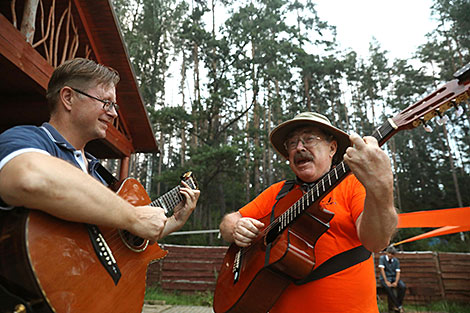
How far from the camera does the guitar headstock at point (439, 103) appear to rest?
4.84 feet

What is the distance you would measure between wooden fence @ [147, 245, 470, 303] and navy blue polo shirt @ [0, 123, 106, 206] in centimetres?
1101

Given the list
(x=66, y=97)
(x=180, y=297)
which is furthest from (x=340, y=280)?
(x=180, y=297)

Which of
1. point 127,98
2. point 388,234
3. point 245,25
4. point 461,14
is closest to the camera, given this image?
point 388,234

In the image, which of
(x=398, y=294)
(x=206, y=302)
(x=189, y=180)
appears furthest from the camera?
(x=206, y=302)

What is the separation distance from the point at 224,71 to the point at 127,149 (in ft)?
43.7

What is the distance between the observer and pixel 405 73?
105 ft

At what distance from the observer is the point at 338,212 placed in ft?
6.22

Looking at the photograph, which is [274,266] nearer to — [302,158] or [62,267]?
[302,158]

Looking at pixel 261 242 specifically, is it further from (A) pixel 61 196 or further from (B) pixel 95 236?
(A) pixel 61 196

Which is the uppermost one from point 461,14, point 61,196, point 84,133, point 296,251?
point 461,14

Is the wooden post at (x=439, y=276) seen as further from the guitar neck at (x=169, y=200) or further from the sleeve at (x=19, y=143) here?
the sleeve at (x=19, y=143)

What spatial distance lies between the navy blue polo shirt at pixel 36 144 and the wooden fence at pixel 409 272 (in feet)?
36.1

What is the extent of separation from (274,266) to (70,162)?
134 cm

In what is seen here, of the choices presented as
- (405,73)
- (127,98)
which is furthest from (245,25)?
(405,73)
